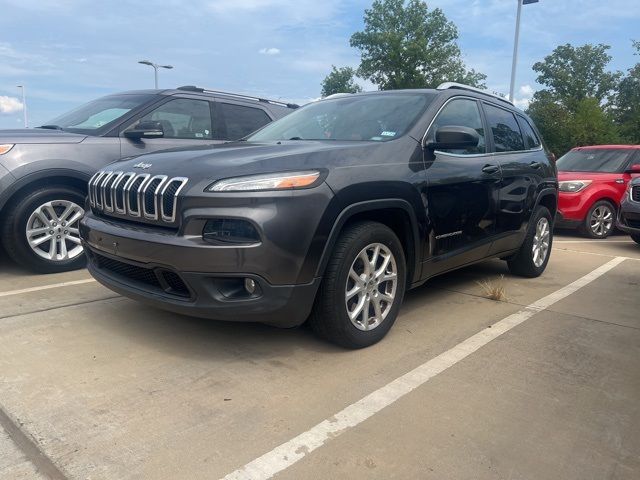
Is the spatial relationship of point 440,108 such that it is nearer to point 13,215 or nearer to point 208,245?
point 208,245

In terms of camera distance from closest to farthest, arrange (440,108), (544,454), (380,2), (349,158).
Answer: (544,454)
(349,158)
(440,108)
(380,2)

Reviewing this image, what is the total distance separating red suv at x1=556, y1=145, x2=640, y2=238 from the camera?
900 cm

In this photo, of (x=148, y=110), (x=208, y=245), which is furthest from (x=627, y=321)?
(x=148, y=110)

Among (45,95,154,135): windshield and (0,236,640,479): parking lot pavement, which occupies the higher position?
(45,95,154,135): windshield

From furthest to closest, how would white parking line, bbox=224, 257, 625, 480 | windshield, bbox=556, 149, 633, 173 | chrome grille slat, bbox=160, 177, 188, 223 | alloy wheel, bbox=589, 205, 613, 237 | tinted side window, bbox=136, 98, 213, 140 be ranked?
1. windshield, bbox=556, 149, 633, 173
2. alloy wheel, bbox=589, 205, 613, 237
3. tinted side window, bbox=136, 98, 213, 140
4. chrome grille slat, bbox=160, 177, 188, 223
5. white parking line, bbox=224, 257, 625, 480

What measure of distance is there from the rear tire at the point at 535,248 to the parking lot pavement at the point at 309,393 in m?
1.09

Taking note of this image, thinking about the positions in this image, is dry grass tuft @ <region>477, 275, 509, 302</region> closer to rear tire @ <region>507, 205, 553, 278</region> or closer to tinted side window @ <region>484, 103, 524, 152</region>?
rear tire @ <region>507, 205, 553, 278</region>

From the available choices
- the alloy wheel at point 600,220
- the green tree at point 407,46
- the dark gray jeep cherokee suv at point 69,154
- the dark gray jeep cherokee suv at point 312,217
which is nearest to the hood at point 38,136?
the dark gray jeep cherokee suv at point 69,154

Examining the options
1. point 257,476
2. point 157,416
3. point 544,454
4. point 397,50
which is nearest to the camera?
point 257,476

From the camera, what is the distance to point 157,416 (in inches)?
100

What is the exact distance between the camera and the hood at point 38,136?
4762mm

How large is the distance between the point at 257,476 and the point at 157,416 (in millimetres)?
676

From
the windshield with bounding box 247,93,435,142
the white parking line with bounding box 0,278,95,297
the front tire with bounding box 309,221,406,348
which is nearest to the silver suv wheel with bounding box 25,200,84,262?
the white parking line with bounding box 0,278,95,297

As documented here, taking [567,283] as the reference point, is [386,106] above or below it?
above
